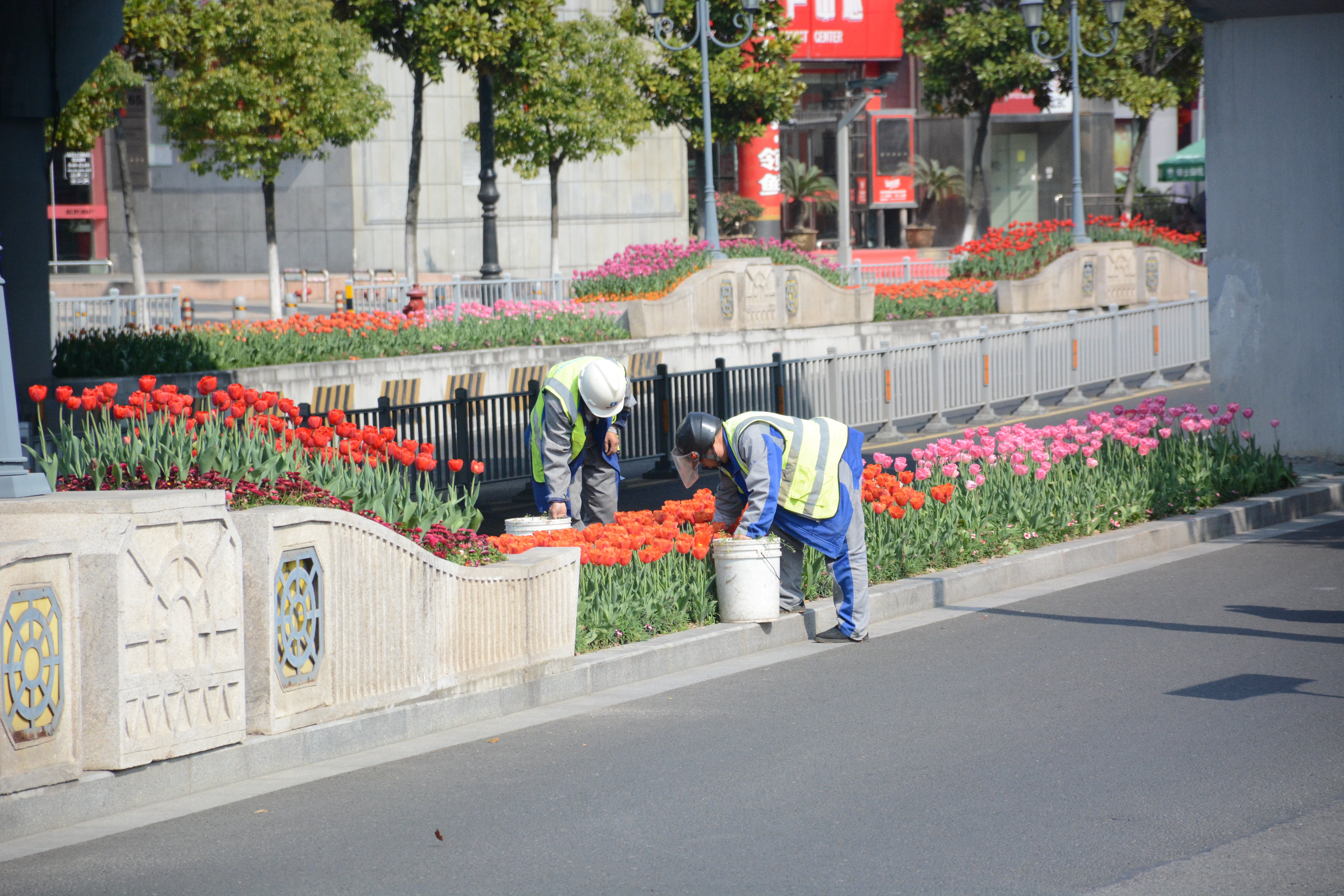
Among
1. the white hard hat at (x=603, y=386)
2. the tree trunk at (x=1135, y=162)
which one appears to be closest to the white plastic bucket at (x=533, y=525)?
the white hard hat at (x=603, y=386)

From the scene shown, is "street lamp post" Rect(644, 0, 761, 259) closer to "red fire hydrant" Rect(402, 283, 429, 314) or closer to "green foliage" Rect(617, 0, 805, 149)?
"green foliage" Rect(617, 0, 805, 149)

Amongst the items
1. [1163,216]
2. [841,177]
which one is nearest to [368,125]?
[841,177]

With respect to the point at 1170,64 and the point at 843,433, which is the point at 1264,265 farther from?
the point at 1170,64

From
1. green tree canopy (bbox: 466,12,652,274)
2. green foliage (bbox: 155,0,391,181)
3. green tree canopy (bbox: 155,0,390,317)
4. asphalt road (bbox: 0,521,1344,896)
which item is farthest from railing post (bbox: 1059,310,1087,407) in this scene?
green tree canopy (bbox: 466,12,652,274)

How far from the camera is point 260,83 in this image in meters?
31.8

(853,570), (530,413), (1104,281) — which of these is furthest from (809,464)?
(1104,281)

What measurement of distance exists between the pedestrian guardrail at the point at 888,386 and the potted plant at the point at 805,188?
31.1 metres

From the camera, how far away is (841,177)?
42500mm

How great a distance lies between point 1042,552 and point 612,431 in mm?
3263

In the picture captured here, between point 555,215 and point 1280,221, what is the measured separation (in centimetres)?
2808

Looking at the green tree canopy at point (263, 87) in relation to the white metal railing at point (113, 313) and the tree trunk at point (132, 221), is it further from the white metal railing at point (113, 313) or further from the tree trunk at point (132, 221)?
the white metal railing at point (113, 313)

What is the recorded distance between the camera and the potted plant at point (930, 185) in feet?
184

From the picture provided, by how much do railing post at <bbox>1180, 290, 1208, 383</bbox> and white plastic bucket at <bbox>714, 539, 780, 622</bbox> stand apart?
17.1m

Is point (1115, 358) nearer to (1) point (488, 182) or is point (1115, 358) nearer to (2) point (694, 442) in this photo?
(1) point (488, 182)
